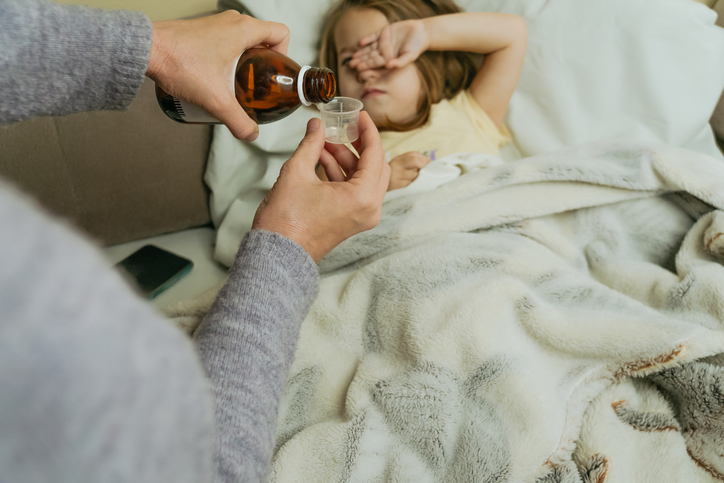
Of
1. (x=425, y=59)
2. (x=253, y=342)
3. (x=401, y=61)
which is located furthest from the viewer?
(x=425, y=59)

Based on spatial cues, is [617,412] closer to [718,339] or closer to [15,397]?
[718,339]

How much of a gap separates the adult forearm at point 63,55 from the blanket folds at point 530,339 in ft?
1.28

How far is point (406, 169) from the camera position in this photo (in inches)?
37.5

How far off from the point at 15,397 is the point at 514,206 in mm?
698

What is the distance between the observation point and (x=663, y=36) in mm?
1007

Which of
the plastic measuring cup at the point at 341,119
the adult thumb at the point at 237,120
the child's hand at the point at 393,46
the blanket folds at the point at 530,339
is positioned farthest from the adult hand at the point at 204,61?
the child's hand at the point at 393,46

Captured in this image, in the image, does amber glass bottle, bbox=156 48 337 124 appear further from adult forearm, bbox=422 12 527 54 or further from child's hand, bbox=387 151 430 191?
adult forearm, bbox=422 12 527 54

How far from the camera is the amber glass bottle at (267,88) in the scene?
0.58m

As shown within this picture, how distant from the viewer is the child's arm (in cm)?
101

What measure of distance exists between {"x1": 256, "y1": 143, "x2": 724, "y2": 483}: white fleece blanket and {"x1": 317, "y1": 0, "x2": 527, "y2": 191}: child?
32 centimetres

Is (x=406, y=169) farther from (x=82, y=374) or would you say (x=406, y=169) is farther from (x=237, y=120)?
(x=82, y=374)

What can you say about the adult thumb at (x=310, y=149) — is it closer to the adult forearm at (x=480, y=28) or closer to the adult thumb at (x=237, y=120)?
the adult thumb at (x=237, y=120)

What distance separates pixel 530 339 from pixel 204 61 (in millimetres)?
530

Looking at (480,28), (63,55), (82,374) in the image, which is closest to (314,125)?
(63,55)
